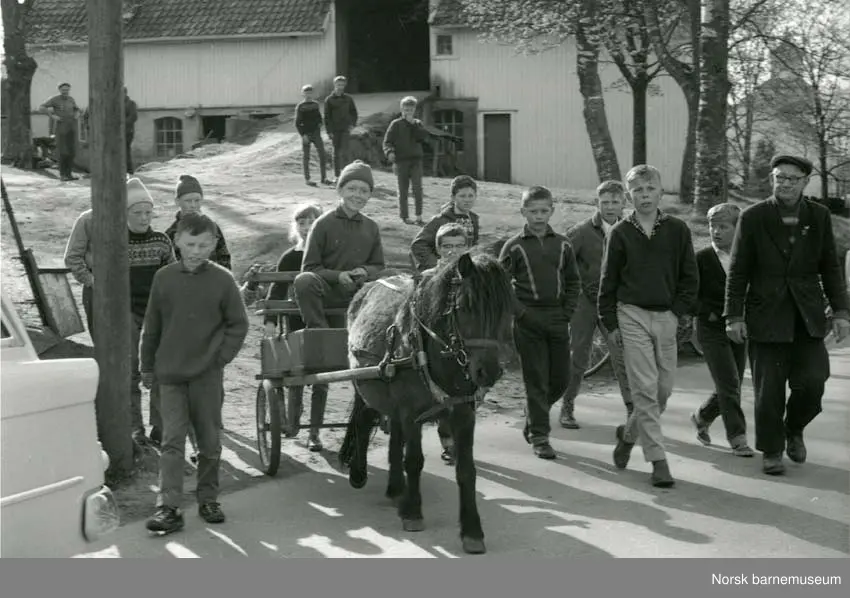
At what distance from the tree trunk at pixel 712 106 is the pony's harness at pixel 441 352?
15422mm

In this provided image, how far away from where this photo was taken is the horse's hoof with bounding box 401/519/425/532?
7109 mm

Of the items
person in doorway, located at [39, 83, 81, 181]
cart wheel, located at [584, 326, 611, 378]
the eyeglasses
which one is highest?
person in doorway, located at [39, 83, 81, 181]

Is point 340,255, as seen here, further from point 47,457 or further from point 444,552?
point 47,457

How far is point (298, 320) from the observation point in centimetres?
943

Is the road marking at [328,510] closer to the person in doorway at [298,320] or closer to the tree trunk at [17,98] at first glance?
the person in doorway at [298,320]

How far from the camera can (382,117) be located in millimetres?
36750

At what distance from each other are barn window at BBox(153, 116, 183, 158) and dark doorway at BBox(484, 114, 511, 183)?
10497 millimetres

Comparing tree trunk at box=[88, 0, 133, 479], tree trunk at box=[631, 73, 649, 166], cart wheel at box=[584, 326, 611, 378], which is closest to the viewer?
tree trunk at box=[88, 0, 133, 479]

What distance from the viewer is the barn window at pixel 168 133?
4206cm

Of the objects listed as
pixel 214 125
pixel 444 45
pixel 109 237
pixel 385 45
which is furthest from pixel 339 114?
pixel 109 237

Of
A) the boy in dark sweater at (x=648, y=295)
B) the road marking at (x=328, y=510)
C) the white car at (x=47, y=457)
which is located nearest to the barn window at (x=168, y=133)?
the boy in dark sweater at (x=648, y=295)

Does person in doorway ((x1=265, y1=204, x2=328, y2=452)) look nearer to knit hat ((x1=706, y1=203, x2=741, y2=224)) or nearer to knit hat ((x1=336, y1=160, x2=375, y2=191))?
knit hat ((x1=336, y1=160, x2=375, y2=191))

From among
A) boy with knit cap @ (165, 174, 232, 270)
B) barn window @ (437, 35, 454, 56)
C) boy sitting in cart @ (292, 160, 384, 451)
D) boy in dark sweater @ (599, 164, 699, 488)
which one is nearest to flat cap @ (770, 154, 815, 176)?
boy in dark sweater @ (599, 164, 699, 488)

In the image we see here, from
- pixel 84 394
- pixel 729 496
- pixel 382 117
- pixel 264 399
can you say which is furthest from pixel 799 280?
pixel 382 117
